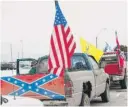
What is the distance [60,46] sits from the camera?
11.0 metres

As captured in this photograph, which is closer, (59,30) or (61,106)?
(61,106)

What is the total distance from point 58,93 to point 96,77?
3.18m

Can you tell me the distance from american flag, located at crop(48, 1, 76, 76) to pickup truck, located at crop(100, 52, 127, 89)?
367 inches

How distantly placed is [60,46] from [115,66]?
9.85 metres

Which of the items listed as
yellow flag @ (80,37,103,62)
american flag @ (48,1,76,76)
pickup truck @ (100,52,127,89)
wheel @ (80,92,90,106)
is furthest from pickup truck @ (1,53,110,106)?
pickup truck @ (100,52,127,89)

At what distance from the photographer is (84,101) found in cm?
1148

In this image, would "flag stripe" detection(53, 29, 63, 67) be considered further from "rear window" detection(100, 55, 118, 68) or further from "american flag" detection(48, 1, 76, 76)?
"rear window" detection(100, 55, 118, 68)

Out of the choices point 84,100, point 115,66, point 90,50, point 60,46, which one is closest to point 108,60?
point 115,66

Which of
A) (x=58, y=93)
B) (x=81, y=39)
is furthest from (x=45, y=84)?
Answer: (x=81, y=39)

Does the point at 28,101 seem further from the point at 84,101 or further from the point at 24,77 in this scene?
the point at 84,101

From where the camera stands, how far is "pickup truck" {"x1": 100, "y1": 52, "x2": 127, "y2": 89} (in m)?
20.3

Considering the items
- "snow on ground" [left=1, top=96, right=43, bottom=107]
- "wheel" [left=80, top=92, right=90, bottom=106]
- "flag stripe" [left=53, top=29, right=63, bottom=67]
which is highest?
"flag stripe" [left=53, top=29, right=63, bottom=67]

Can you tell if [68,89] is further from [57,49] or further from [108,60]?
[108,60]

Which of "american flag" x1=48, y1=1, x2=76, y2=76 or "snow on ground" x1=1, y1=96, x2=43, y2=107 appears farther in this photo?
"american flag" x1=48, y1=1, x2=76, y2=76
